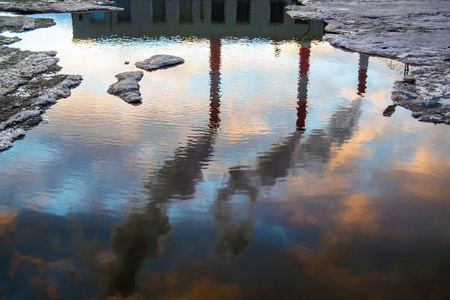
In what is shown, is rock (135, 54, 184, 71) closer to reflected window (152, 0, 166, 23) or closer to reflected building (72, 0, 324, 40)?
reflected building (72, 0, 324, 40)

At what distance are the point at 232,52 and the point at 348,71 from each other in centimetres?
232

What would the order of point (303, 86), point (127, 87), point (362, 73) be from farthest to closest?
point (362, 73) < point (303, 86) < point (127, 87)

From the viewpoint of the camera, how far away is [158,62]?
22.4 ft

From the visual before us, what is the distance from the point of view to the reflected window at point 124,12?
11644mm

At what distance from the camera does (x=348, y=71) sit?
21.2 ft

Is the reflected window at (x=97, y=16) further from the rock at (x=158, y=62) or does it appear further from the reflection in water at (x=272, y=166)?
the reflection in water at (x=272, y=166)

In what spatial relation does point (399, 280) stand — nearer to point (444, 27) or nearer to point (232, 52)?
point (232, 52)

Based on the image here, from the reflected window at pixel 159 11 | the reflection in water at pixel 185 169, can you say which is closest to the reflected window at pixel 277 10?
the reflected window at pixel 159 11

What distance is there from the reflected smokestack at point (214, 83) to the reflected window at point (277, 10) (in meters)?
4.01

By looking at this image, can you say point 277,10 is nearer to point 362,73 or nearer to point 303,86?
point 362,73

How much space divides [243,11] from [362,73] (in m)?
8.38

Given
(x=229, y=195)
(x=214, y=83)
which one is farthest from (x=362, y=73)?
(x=229, y=195)

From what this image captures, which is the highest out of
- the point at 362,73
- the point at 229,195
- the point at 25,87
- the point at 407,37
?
the point at 407,37

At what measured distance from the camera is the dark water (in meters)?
2.40
